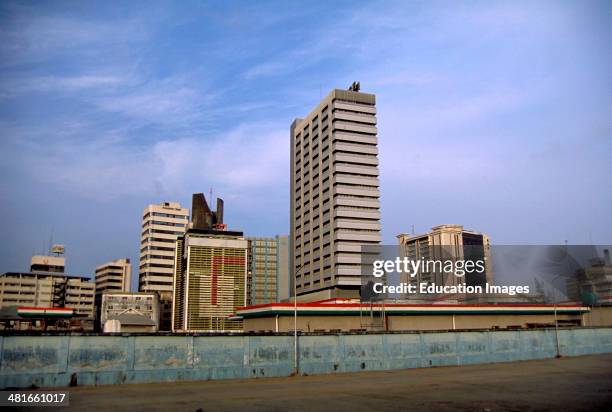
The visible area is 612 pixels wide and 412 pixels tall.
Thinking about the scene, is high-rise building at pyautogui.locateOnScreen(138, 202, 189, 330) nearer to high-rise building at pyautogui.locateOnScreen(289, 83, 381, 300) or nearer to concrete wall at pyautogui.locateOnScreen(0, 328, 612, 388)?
high-rise building at pyautogui.locateOnScreen(289, 83, 381, 300)

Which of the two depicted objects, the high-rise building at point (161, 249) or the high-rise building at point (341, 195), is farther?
the high-rise building at point (161, 249)

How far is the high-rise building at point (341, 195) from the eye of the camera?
5379 inches

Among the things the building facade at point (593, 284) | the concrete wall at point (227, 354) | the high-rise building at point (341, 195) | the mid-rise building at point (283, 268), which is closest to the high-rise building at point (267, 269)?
the mid-rise building at point (283, 268)

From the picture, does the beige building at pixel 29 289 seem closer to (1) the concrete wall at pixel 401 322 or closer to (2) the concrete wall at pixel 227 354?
(1) the concrete wall at pixel 401 322

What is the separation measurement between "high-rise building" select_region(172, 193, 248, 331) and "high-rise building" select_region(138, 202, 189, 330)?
1966cm

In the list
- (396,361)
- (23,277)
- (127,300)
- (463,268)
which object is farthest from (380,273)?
(23,277)

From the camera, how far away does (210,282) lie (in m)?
150

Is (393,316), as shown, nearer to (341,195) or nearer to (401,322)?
(401,322)

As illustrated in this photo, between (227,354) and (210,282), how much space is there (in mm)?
117330

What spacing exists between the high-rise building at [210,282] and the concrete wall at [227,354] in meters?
108

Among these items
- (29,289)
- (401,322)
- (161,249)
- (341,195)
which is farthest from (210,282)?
(401,322)

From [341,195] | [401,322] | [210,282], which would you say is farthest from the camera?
[210,282]

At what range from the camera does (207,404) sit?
74.5 feet

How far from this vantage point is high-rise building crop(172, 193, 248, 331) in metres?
146
